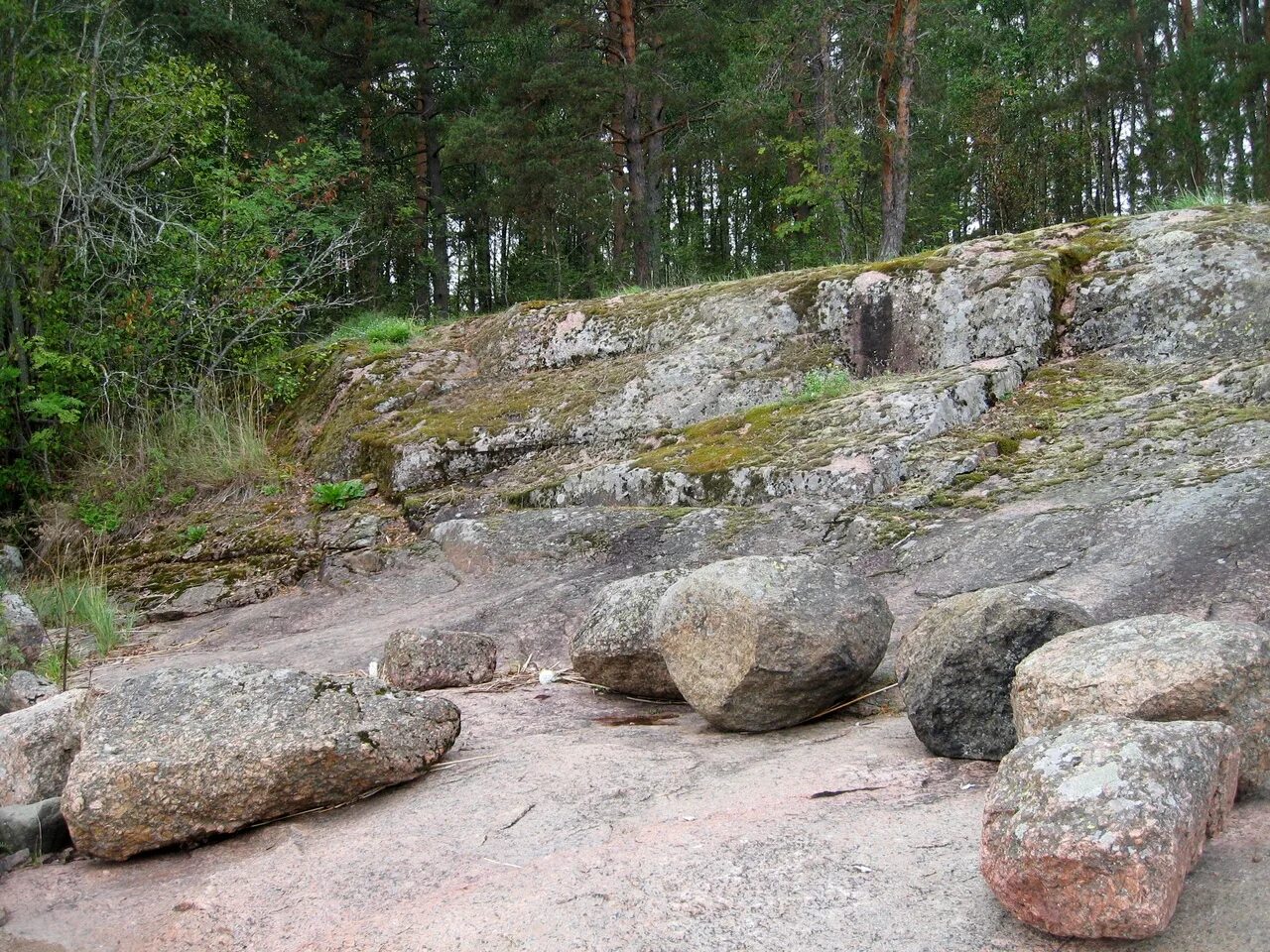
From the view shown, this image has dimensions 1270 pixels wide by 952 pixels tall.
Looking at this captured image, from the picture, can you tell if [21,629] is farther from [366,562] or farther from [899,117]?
[899,117]

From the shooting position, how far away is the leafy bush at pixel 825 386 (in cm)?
729

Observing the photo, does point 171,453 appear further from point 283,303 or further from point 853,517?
point 853,517

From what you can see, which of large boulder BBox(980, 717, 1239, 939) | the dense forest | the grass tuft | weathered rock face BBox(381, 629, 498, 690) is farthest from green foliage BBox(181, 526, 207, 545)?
large boulder BBox(980, 717, 1239, 939)

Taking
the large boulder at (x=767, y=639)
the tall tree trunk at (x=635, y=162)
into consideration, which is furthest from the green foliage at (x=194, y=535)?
the tall tree trunk at (x=635, y=162)

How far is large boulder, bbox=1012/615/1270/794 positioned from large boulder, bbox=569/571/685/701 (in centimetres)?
187

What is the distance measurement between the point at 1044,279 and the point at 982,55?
20.8 metres

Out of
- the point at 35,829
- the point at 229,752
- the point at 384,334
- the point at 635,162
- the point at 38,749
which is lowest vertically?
the point at 35,829

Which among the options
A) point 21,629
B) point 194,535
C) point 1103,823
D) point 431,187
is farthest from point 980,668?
point 431,187

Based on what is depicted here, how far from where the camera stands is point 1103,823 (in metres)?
2.09

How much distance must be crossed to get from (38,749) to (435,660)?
66.2 inches

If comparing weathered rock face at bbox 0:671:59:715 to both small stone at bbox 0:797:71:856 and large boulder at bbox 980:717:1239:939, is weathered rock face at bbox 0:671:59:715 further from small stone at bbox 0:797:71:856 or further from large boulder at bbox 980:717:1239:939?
large boulder at bbox 980:717:1239:939

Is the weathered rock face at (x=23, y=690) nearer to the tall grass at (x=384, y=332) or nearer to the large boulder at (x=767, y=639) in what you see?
the large boulder at (x=767, y=639)

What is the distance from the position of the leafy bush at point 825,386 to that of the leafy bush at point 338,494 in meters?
3.52

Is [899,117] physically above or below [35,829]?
above
